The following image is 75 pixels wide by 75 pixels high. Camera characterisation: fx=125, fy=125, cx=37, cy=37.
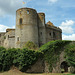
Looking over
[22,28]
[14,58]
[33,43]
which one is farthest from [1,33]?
[14,58]

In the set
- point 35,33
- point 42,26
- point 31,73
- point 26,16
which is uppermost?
point 26,16

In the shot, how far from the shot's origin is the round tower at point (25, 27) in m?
29.4

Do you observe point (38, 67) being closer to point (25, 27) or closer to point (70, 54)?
point (70, 54)

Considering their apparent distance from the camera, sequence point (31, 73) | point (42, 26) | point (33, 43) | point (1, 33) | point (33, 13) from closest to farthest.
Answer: point (31, 73) < point (33, 43) < point (33, 13) < point (42, 26) < point (1, 33)

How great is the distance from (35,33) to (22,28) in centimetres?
334

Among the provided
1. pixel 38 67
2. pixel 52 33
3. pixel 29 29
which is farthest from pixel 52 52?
pixel 52 33

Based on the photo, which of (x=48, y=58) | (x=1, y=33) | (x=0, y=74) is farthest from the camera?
(x=1, y=33)

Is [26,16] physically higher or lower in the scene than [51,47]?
higher

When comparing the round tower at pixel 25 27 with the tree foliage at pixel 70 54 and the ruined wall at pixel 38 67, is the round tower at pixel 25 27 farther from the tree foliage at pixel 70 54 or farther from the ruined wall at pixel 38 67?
the tree foliage at pixel 70 54

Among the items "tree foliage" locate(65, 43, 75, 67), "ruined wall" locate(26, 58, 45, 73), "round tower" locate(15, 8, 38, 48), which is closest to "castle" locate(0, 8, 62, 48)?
"round tower" locate(15, 8, 38, 48)

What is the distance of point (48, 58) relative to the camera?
69.2ft

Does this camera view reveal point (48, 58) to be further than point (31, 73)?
Yes

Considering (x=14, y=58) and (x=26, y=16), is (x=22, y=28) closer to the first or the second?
(x=26, y=16)

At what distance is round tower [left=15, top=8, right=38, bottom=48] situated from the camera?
29391mm
